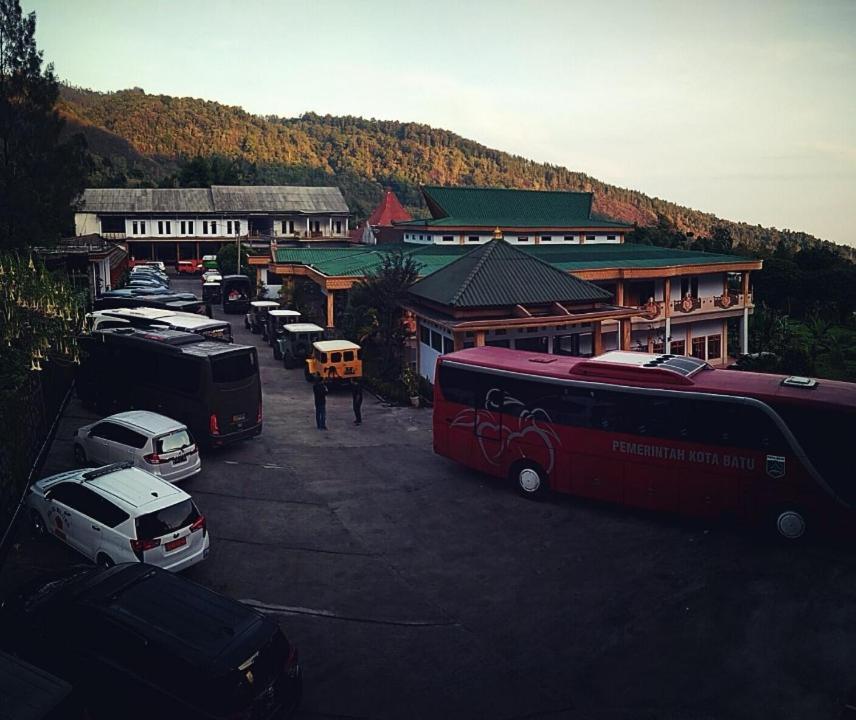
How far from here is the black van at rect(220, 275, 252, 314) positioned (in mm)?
51906

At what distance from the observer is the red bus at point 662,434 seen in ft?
46.9

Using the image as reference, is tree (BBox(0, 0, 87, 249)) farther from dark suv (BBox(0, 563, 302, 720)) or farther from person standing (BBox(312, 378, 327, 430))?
dark suv (BBox(0, 563, 302, 720))

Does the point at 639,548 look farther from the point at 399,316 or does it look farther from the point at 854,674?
the point at 399,316

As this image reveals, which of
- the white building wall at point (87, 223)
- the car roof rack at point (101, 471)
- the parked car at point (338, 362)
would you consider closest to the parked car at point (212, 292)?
the parked car at point (338, 362)

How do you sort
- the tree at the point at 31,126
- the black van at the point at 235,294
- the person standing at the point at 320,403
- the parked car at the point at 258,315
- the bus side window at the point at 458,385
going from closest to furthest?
the bus side window at the point at 458,385 → the person standing at the point at 320,403 → the tree at the point at 31,126 → the parked car at the point at 258,315 → the black van at the point at 235,294

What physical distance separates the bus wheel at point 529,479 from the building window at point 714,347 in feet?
97.5

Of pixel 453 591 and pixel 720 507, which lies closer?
pixel 453 591

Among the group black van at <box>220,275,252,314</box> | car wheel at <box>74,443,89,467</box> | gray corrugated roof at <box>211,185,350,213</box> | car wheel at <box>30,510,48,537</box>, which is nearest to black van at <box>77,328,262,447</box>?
car wheel at <box>74,443,89,467</box>

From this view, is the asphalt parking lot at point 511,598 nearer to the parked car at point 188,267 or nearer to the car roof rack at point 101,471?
the car roof rack at point 101,471

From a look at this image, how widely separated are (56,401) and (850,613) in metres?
23.3

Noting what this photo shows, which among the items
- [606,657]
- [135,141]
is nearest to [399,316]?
[606,657]

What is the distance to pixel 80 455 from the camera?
19828 mm

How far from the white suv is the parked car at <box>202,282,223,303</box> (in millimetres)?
41644

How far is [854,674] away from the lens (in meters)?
10.7
